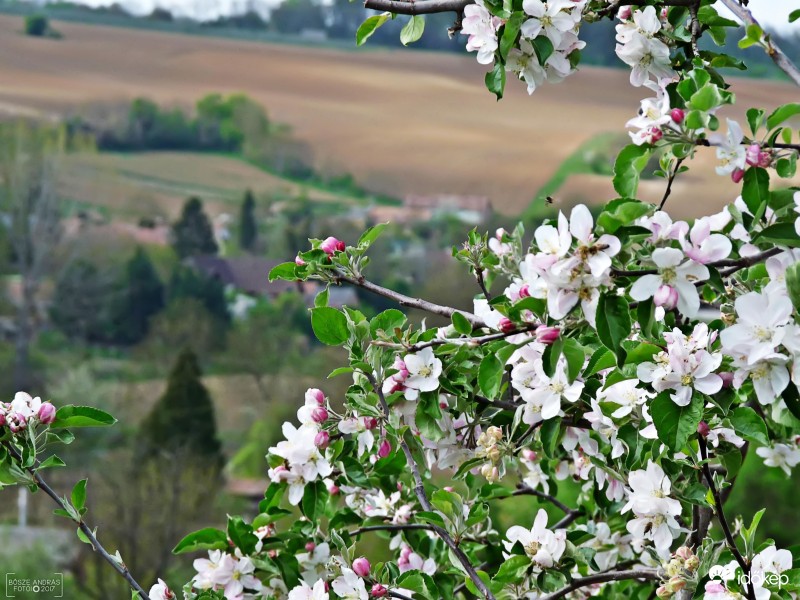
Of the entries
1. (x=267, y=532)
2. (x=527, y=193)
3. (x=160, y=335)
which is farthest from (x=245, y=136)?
(x=267, y=532)

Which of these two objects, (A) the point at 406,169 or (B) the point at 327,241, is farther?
(A) the point at 406,169

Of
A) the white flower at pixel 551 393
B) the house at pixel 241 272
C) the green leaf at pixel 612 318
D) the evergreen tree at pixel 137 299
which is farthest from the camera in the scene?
the house at pixel 241 272

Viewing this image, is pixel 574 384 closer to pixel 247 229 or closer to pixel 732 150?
pixel 732 150

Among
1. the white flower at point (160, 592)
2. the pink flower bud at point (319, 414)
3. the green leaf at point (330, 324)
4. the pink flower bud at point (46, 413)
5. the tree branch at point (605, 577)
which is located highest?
the green leaf at point (330, 324)

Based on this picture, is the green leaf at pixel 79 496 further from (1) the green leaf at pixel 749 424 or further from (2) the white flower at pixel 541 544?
(1) the green leaf at pixel 749 424

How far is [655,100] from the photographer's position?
0.92 metres

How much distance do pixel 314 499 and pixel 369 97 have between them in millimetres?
12647

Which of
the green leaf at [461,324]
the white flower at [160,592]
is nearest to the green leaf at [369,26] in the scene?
the green leaf at [461,324]

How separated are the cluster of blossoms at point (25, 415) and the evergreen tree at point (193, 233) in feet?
38.2

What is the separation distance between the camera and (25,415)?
3.31 ft

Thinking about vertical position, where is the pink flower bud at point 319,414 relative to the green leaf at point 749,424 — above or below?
below

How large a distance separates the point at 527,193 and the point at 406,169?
63.3 inches

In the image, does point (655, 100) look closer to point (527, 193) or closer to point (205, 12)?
point (527, 193)

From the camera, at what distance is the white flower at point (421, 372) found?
3.30ft
